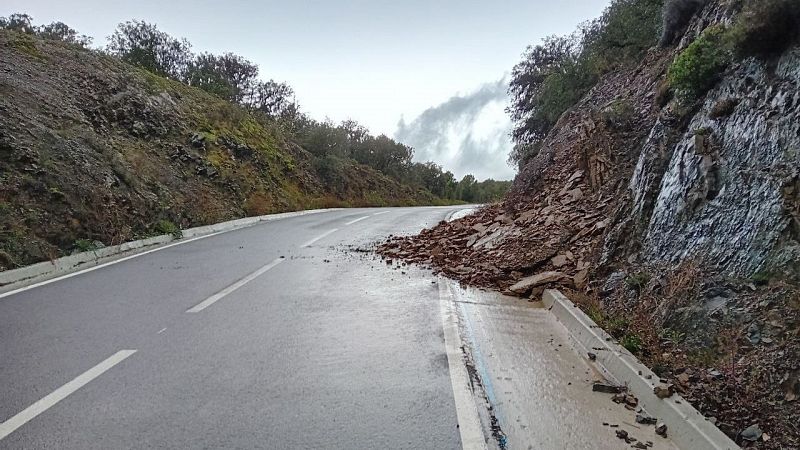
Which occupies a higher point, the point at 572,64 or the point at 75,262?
the point at 572,64

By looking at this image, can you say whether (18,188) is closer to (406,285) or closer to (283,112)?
(406,285)

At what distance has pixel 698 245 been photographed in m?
5.76

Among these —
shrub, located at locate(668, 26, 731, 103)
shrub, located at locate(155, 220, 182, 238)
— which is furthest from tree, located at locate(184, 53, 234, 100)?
shrub, located at locate(668, 26, 731, 103)

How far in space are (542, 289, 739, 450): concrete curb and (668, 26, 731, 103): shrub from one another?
396cm

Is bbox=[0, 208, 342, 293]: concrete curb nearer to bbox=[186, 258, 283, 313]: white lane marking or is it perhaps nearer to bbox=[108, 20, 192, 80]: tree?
bbox=[186, 258, 283, 313]: white lane marking

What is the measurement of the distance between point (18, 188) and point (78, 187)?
4.75 feet

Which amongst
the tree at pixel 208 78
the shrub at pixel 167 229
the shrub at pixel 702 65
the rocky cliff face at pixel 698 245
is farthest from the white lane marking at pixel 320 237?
the tree at pixel 208 78

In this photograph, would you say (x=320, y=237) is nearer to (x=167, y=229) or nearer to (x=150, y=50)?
(x=167, y=229)

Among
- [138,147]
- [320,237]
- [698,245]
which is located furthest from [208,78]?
[698,245]

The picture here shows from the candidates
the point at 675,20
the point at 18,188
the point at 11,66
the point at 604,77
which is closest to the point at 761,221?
the point at 675,20

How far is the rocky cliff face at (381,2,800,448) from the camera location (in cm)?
418

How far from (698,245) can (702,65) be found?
330 centimetres

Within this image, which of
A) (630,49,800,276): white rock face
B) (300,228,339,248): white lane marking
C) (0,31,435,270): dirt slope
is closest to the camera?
(630,49,800,276): white rock face

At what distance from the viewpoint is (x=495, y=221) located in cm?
1296
